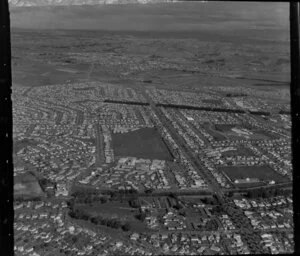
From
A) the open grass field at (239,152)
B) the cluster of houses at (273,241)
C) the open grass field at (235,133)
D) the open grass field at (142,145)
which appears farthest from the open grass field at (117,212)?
the open grass field at (235,133)

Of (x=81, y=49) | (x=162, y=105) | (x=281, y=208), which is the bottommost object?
(x=281, y=208)

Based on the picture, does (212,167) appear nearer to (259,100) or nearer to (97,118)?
(97,118)

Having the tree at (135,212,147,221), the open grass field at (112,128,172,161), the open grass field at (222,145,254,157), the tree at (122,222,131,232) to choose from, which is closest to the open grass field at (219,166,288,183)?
the open grass field at (222,145,254,157)

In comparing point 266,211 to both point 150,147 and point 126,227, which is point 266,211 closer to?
point 126,227

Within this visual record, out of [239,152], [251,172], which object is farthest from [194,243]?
[239,152]

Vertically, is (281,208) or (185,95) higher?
(185,95)

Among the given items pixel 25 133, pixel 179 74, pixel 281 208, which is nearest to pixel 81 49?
pixel 179 74
